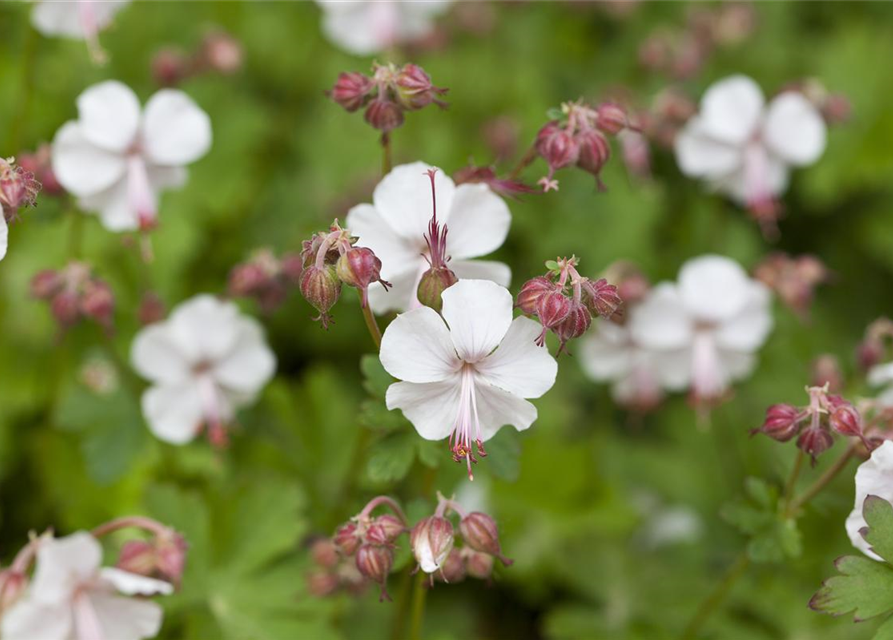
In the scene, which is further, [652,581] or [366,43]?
[366,43]

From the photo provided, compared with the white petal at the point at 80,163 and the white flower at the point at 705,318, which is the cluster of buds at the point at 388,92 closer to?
the white petal at the point at 80,163

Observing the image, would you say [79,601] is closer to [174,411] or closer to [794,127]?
[174,411]

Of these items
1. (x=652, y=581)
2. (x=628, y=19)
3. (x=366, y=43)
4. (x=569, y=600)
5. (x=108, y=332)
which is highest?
(x=628, y=19)

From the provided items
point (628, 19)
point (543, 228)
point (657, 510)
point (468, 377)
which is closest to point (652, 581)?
point (657, 510)

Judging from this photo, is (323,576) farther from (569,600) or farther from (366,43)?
(366,43)

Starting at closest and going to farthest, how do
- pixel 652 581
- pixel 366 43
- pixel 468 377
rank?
pixel 468 377, pixel 652 581, pixel 366 43

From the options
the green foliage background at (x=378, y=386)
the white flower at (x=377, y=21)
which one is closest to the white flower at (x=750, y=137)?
the green foliage background at (x=378, y=386)
